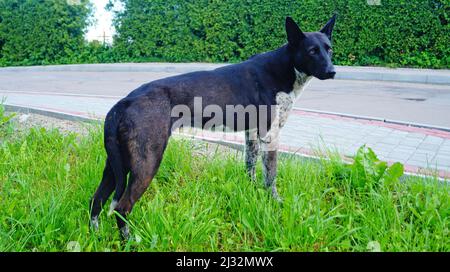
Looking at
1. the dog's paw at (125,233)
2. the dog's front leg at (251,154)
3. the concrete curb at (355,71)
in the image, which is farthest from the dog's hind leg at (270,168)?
the concrete curb at (355,71)

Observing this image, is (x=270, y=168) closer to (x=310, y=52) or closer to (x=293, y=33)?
(x=310, y=52)

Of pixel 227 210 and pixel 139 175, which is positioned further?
pixel 227 210

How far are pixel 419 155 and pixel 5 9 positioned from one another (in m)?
17.0

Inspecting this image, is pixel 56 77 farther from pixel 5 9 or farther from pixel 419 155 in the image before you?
pixel 419 155

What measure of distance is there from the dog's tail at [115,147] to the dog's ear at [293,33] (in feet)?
4.89

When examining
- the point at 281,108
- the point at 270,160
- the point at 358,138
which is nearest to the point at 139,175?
the point at 270,160

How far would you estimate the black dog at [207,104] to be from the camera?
2.70 meters

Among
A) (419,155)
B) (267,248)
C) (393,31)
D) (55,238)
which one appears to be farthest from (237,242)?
(393,31)

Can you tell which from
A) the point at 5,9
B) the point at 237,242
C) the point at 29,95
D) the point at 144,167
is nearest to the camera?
the point at 144,167

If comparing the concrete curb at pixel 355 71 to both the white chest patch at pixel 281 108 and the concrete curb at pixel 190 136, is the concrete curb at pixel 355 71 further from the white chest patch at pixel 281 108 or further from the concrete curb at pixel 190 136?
the white chest patch at pixel 281 108

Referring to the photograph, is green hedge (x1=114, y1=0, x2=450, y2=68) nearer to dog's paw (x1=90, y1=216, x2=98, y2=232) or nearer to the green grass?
the green grass

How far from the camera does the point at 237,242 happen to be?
2926 mm

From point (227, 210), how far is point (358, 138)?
294 centimetres

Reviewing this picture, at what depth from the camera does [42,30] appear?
16.4 meters
